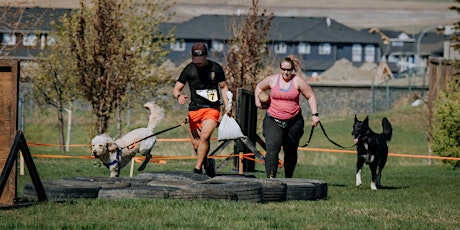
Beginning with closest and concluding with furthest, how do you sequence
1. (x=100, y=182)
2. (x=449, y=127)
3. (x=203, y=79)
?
(x=100, y=182)
(x=203, y=79)
(x=449, y=127)

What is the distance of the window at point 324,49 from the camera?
143750mm

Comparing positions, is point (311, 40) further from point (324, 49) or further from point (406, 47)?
point (406, 47)

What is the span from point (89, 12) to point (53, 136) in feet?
59.7

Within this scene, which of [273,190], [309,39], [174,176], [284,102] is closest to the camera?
[273,190]

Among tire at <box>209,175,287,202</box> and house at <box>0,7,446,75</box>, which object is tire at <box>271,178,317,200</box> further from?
house at <box>0,7,446,75</box>

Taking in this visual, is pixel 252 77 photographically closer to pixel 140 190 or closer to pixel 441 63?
pixel 441 63

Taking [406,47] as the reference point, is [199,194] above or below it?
below

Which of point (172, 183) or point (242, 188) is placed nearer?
point (242, 188)

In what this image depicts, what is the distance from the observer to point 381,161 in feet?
63.7

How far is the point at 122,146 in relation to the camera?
18.9 m

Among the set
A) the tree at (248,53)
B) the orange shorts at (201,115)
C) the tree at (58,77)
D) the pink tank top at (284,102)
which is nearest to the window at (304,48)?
the tree at (58,77)

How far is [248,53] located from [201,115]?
75.3 feet

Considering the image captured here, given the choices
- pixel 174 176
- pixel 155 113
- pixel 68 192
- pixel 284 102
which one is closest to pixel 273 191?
pixel 174 176

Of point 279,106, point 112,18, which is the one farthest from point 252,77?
point 279,106
